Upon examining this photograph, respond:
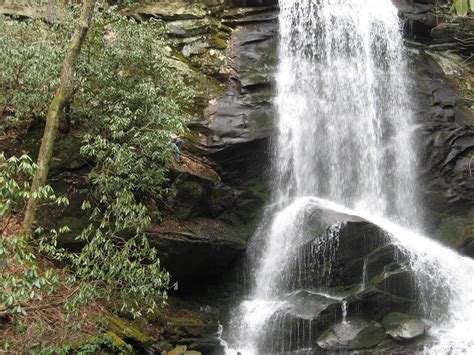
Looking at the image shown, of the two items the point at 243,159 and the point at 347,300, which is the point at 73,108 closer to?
the point at 243,159

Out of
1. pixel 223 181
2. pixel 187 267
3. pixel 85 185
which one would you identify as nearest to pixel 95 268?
pixel 85 185

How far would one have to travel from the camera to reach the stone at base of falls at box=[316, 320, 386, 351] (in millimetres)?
10344

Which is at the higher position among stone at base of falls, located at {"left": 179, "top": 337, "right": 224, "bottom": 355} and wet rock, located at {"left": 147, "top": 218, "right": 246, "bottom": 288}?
wet rock, located at {"left": 147, "top": 218, "right": 246, "bottom": 288}

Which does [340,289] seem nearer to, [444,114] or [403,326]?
[403,326]

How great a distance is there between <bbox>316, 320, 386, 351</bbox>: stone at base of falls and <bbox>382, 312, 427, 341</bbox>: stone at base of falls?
0.23m

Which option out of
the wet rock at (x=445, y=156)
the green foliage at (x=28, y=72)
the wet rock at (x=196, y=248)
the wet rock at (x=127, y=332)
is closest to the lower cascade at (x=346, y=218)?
the wet rock at (x=445, y=156)

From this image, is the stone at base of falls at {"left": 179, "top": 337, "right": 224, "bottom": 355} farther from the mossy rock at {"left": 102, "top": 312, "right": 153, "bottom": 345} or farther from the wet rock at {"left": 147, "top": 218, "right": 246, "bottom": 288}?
the wet rock at {"left": 147, "top": 218, "right": 246, "bottom": 288}

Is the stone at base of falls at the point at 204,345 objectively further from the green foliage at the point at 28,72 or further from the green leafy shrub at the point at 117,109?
the green foliage at the point at 28,72

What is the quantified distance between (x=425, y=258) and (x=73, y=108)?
1024cm

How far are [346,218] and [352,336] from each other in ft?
10.7

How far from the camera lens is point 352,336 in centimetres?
1046

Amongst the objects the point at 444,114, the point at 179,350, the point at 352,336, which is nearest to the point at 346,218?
the point at 352,336

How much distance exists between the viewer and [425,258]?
485 inches

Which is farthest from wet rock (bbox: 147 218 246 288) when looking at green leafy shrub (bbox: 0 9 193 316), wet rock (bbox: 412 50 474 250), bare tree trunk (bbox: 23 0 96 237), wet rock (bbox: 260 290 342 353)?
wet rock (bbox: 412 50 474 250)
